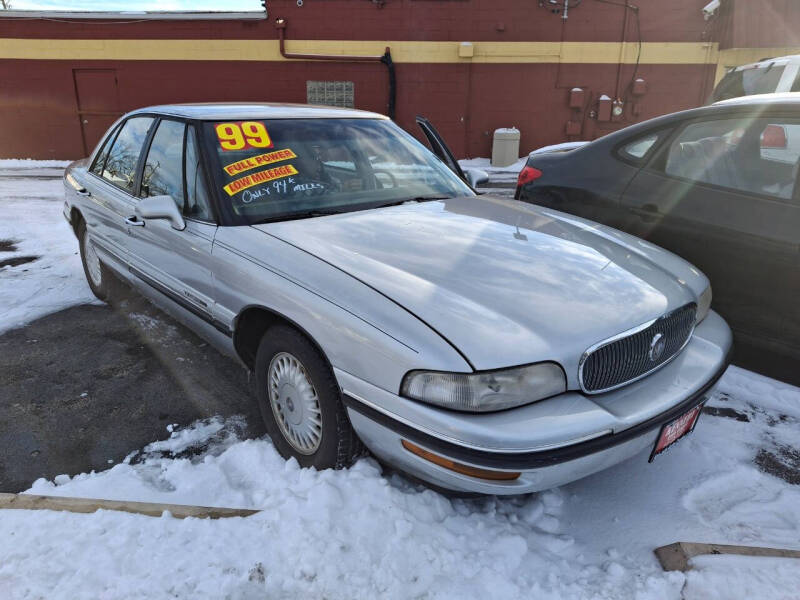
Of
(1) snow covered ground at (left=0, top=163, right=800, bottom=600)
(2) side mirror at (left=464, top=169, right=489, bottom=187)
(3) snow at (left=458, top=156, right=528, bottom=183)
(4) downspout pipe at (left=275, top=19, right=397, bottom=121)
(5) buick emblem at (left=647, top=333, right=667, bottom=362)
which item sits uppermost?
(4) downspout pipe at (left=275, top=19, right=397, bottom=121)

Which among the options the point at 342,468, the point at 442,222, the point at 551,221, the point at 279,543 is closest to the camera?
the point at 279,543

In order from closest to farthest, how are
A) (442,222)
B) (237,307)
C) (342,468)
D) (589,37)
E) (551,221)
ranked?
(342,468) → (237,307) → (442,222) → (551,221) → (589,37)

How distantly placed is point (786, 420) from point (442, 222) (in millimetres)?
2037

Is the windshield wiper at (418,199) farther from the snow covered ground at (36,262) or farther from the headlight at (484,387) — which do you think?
the snow covered ground at (36,262)

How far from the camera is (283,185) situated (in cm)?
285

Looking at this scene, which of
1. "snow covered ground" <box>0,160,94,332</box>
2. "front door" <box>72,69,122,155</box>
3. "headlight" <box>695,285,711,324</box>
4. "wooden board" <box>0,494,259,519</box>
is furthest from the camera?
"front door" <box>72,69,122,155</box>

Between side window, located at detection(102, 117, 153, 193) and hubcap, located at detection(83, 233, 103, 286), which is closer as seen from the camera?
side window, located at detection(102, 117, 153, 193)

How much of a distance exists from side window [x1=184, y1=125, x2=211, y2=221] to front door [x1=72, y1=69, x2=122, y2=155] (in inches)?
523

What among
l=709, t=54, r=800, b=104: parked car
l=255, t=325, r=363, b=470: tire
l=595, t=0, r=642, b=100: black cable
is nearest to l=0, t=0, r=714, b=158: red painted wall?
l=595, t=0, r=642, b=100: black cable

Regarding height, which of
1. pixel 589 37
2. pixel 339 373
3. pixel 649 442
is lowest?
pixel 649 442

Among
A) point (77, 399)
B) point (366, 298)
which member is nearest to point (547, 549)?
point (366, 298)

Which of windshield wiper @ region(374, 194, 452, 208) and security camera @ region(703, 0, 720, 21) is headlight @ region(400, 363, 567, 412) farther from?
security camera @ region(703, 0, 720, 21)

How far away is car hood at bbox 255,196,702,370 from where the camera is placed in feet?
6.37

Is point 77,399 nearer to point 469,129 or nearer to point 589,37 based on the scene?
point 469,129
